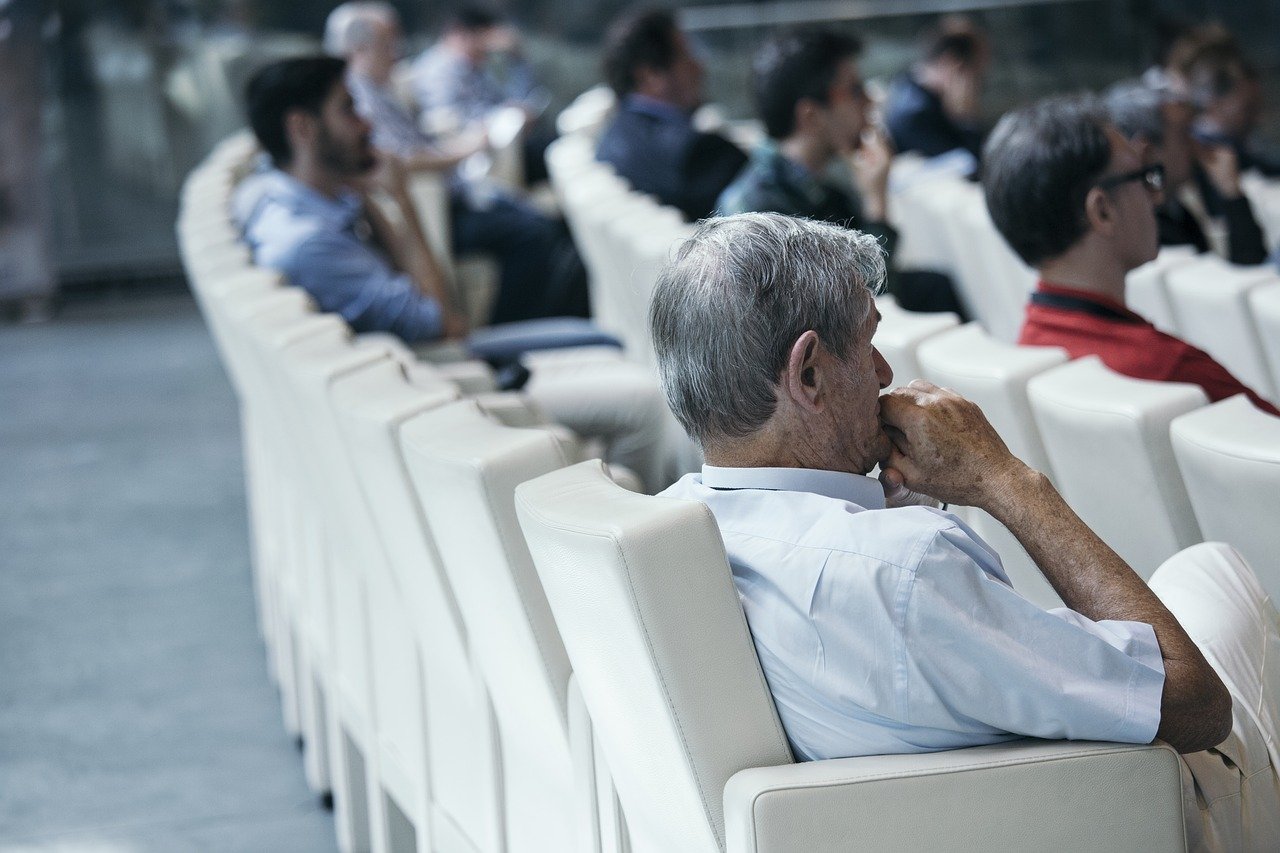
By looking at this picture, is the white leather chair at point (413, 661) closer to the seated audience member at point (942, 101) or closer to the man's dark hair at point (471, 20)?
the seated audience member at point (942, 101)

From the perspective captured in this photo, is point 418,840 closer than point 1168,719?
No

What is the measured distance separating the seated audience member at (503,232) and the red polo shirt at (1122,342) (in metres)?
4.25

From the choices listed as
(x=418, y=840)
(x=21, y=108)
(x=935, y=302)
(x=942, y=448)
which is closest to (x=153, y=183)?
(x=21, y=108)

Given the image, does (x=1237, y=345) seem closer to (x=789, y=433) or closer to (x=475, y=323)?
(x=789, y=433)

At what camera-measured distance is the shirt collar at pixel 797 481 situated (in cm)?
158

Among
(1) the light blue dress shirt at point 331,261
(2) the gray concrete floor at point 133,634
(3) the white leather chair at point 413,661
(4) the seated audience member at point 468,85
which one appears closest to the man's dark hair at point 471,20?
(4) the seated audience member at point 468,85

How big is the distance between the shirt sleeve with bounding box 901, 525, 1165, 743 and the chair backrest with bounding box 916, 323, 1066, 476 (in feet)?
2.33

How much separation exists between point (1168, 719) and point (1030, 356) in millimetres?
802

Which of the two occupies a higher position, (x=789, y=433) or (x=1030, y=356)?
(x=789, y=433)

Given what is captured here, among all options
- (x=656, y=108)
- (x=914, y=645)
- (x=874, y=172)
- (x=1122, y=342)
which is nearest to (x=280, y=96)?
(x=874, y=172)

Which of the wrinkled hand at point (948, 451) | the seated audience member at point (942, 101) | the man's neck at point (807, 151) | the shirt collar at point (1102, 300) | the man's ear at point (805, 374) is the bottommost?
the seated audience member at point (942, 101)

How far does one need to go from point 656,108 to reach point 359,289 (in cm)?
230

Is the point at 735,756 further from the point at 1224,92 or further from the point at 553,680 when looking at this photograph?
the point at 1224,92

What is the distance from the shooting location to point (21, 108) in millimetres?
9539
